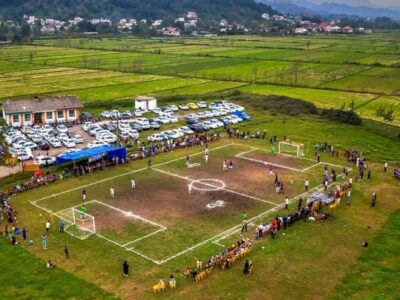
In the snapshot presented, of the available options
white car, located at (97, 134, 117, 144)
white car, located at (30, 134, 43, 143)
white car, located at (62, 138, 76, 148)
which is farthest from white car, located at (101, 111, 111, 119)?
white car, located at (62, 138, 76, 148)

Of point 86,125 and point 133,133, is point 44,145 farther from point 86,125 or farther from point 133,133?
point 133,133

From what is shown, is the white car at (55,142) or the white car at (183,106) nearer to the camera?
the white car at (55,142)

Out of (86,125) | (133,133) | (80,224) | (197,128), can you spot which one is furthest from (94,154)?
(197,128)

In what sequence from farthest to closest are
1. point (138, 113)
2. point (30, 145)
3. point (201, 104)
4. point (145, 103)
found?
point (201, 104) → point (145, 103) → point (138, 113) → point (30, 145)

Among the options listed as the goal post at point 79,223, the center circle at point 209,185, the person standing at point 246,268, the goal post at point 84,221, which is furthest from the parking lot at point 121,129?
the person standing at point 246,268

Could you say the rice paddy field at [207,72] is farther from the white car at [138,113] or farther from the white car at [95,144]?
the white car at [95,144]

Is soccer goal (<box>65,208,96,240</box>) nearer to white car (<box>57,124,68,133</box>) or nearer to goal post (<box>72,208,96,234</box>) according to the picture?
goal post (<box>72,208,96,234</box>)

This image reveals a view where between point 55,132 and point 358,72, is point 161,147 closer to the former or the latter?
point 55,132
